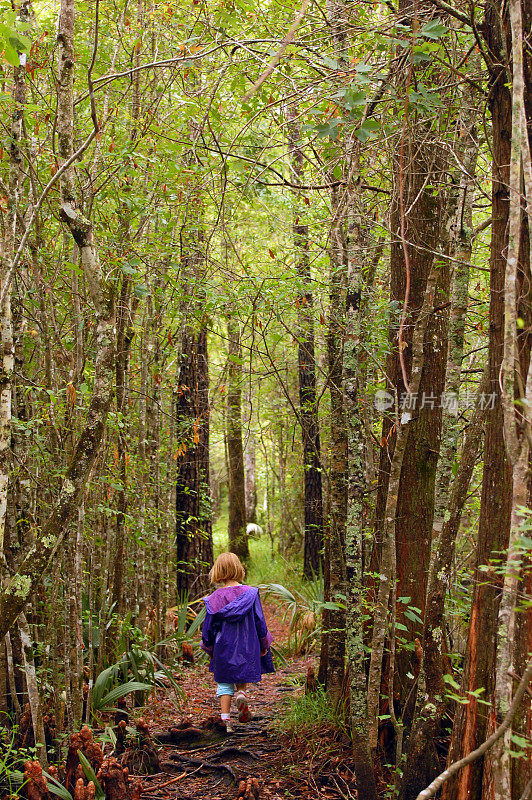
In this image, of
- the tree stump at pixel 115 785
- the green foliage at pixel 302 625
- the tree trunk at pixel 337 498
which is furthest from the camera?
the green foliage at pixel 302 625

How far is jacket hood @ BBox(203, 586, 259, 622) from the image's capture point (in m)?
5.95

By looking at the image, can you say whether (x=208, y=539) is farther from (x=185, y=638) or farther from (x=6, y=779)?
(x=6, y=779)

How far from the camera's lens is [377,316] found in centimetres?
539

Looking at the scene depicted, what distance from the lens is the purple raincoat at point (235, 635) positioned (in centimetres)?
590

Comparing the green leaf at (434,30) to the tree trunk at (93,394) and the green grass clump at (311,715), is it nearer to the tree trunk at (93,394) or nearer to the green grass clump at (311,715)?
the tree trunk at (93,394)

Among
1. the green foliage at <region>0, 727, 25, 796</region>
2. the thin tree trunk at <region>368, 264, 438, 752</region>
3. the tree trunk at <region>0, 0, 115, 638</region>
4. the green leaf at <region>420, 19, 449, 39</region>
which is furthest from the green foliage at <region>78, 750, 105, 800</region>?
the green leaf at <region>420, 19, 449, 39</region>

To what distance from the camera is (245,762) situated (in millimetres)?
5105

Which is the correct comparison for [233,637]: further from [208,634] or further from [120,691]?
[120,691]

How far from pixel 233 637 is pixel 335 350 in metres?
2.88

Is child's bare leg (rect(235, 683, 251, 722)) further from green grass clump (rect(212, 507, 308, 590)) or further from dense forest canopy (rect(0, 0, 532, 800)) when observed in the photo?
green grass clump (rect(212, 507, 308, 590))

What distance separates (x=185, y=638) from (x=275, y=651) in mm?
1148

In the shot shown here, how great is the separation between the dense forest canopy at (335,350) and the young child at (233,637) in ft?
2.24

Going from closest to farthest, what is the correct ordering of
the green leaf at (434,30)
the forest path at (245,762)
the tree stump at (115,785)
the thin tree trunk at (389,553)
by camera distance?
1. the green leaf at (434,30)
2. the thin tree trunk at (389,553)
3. the tree stump at (115,785)
4. the forest path at (245,762)

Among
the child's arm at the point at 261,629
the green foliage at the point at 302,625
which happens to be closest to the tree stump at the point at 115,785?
the child's arm at the point at 261,629
